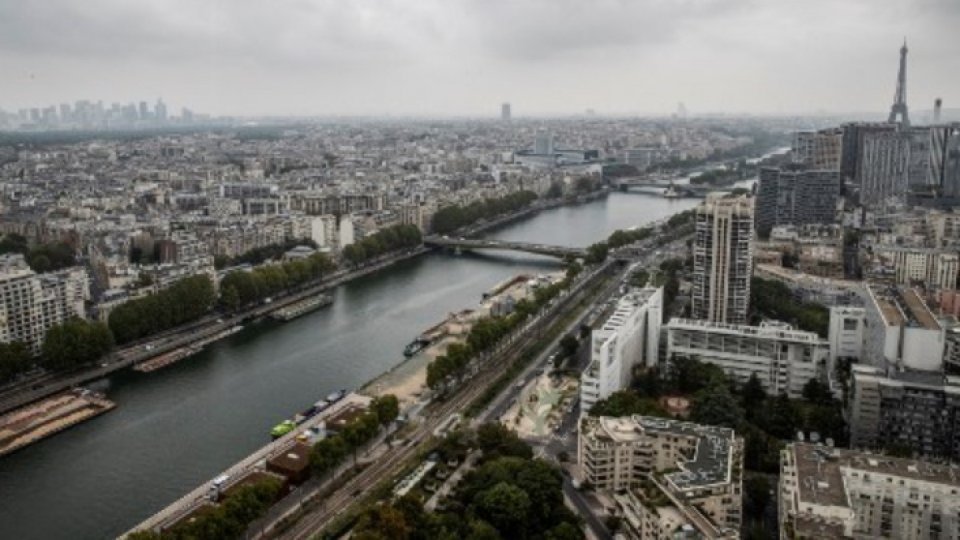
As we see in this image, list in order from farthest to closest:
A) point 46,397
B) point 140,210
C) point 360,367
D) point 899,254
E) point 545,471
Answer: point 140,210
point 899,254
point 360,367
point 46,397
point 545,471

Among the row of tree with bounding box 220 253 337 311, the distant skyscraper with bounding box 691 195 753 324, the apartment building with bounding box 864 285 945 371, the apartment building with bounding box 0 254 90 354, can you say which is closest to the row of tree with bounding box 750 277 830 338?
the distant skyscraper with bounding box 691 195 753 324

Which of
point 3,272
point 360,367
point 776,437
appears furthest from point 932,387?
point 3,272

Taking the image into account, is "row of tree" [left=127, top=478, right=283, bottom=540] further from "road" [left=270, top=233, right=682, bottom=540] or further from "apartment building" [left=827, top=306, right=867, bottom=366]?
"apartment building" [left=827, top=306, right=867, bottom=366]

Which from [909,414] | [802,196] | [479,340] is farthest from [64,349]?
[802,196]

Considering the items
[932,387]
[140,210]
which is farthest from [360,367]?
[140,210]

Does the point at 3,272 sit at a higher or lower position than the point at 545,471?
higher

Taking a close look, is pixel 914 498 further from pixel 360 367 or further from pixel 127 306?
pixel 127 306

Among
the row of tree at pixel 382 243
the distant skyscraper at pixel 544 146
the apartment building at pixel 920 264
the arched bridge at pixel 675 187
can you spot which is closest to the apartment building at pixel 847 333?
the apartment building at pixel 920 264

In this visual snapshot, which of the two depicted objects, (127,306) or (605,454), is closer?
(605,454)

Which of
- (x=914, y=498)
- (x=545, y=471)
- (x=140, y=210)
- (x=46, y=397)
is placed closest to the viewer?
(x=914, y=498)
